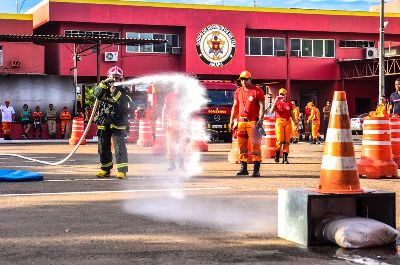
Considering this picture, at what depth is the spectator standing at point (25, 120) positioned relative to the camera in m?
36.8

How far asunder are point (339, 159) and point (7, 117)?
30.8m

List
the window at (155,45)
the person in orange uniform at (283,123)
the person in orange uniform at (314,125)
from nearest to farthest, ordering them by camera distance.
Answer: the person in orange uniform at (283,123), the person in orange uniform at (314,125), the window at (155,45)

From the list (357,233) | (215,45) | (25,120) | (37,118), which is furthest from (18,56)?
(357,233)

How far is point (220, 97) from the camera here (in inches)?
1271

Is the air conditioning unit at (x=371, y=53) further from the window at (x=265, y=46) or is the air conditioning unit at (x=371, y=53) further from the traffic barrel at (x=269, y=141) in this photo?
the traffic barrel at (x=269, y=141)

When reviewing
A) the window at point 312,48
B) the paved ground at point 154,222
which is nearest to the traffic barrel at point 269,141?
the paved ground at point 154,222

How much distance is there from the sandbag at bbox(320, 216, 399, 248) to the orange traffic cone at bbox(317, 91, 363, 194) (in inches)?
11.6

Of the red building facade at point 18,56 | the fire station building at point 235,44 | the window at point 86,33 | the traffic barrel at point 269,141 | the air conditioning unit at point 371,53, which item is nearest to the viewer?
the traffic barrel at point 269,141

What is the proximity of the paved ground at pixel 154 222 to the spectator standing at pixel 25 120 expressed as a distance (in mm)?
23913

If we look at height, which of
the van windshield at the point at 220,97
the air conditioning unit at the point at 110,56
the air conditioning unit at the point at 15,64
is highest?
the air conditioning unit at the point at 110,56

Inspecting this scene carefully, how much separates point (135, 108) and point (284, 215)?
28.4 meters

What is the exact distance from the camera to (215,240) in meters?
6.72

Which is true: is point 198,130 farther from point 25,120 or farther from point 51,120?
point 25,120

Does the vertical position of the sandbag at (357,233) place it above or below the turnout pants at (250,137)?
below
